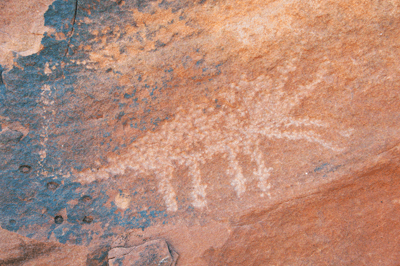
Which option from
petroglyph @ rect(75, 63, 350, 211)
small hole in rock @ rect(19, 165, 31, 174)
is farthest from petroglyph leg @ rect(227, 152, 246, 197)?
small hole in rock @ rect(19, 165, 31, 174)

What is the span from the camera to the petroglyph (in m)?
1.27

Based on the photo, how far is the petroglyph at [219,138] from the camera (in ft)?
4.18

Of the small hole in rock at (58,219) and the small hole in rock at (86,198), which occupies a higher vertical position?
the small hole in rock at (86,198)

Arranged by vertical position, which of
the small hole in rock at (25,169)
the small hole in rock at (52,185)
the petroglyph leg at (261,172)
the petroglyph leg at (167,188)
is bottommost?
the petroglyph leg at (261,172)

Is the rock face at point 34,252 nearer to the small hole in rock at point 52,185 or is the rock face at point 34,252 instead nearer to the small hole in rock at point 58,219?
the small hole in rock at point 58,219

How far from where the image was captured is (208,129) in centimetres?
129

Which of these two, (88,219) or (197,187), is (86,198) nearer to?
(88,219)

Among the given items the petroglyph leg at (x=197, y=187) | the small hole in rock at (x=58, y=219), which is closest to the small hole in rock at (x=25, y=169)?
the small hole in rock at (x=58, y=219)

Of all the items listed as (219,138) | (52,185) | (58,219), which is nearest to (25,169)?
(52,185)

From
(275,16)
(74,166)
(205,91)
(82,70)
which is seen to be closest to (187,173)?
(205,91)

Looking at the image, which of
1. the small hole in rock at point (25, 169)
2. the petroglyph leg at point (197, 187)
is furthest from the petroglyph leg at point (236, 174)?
the small hole in rock at point (25, 169)

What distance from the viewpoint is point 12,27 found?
1.20 metres

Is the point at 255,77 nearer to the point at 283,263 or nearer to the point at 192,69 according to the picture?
the point at 192,69

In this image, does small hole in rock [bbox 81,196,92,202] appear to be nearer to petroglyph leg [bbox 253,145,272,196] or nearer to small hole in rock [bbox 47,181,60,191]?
small hole in rock [bbox 47,181,60,191]
